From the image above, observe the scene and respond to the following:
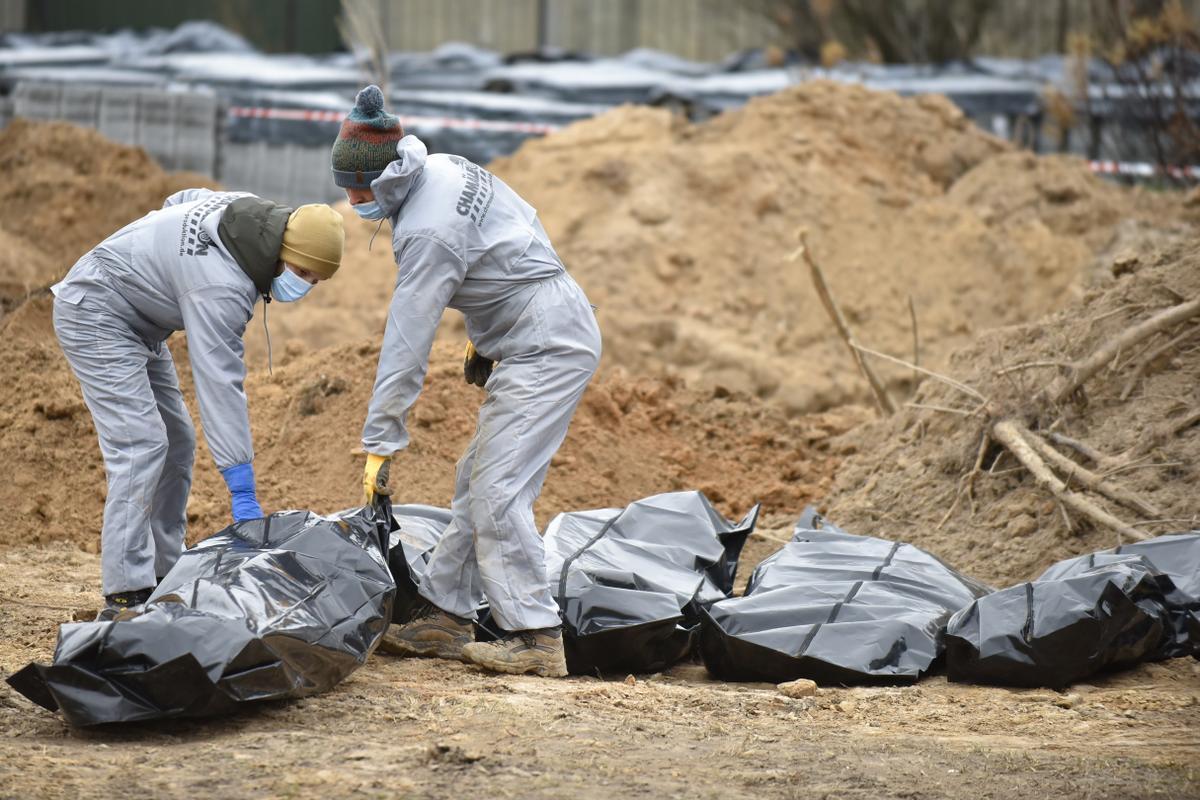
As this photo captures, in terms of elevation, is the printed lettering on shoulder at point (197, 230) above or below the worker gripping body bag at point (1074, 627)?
above

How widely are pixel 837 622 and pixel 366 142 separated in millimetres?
2273

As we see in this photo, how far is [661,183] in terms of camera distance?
39.9ft

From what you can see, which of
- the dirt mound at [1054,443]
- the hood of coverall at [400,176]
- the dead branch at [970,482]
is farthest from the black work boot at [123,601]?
the dead branch at [970,482]

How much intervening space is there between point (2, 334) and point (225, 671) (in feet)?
16.1

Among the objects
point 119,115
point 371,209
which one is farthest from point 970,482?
point 119,115

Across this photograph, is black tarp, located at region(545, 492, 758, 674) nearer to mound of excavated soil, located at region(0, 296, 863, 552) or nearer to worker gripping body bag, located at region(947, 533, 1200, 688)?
worker gripping body bag, located at region(947, 533, 1200, 688)

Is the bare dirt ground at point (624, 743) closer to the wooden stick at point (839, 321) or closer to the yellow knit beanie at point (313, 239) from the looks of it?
the yellow knit beanie at point (313, 239)

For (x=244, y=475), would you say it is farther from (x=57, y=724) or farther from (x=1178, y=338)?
(x=1178, y=338)

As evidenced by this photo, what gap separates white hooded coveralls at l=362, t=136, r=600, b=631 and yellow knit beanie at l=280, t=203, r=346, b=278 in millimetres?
265

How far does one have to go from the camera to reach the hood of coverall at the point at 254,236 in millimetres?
4566

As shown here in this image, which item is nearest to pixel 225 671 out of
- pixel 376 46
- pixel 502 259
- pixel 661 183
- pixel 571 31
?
pixel 502 259

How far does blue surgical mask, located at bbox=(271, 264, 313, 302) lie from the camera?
4668mm

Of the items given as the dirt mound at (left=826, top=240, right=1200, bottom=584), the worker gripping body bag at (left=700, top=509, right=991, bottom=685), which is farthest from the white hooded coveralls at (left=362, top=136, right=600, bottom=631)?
the dirt mound at (left=826, top=240, right=1200, bottom=584)

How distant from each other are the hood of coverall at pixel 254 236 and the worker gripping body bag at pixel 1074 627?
261cm
